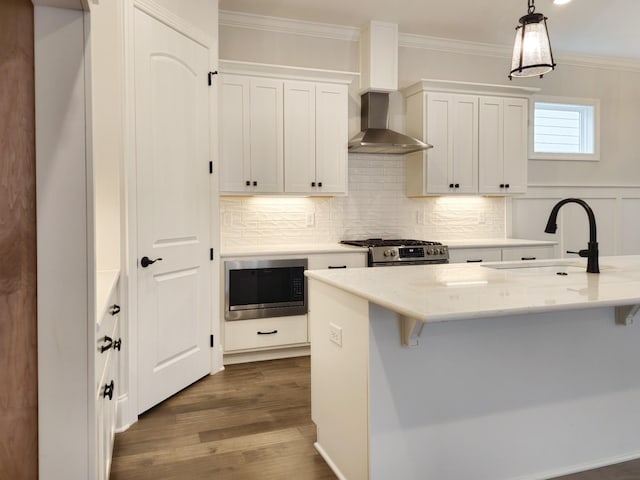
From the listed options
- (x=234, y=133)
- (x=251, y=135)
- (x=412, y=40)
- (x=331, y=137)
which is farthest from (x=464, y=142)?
(x=234, y=133)

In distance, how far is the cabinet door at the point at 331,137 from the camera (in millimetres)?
4422

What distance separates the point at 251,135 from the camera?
4203 millimetres

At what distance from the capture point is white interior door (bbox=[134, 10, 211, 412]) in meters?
3.00

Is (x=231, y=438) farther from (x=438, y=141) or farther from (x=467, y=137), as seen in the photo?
(x=467, y=137)

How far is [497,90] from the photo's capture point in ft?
16.3

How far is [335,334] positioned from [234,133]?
2.46 meters

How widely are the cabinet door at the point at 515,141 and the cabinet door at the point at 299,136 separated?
202 centimetres

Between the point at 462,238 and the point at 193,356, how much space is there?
311 centimetres

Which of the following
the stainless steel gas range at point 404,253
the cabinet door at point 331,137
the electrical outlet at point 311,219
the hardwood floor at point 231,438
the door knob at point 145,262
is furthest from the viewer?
the electrical outlet at point 311,219

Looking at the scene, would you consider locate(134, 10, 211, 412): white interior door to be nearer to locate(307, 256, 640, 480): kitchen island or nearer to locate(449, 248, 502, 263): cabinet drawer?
locate(307, 256, 640, 480): kitchen island

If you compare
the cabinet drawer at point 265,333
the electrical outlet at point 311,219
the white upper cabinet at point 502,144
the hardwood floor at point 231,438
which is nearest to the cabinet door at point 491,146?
the white upper cabinet at point 502,144

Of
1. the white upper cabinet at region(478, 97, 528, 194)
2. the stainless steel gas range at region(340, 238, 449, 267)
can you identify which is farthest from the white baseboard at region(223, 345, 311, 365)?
the white upper cabinet at region(478, 97, 528, 194)

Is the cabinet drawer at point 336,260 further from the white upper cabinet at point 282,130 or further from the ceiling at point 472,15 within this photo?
the ceiling at point 472,15

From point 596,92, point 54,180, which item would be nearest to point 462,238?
point 596,92
